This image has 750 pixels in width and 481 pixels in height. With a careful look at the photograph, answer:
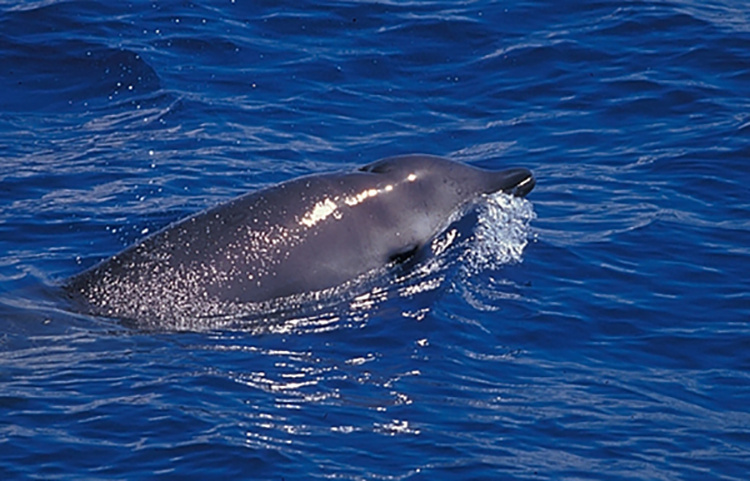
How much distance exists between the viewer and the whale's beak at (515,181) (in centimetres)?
1473

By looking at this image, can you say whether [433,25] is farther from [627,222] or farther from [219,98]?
[627,222]

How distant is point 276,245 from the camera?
12781 mm

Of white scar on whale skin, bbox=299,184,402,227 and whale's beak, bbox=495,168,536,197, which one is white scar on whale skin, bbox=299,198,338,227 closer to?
white scar on whale skin, bbox=299,184,402,227

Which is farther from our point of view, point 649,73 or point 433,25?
point 433,25

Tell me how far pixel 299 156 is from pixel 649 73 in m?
5.33

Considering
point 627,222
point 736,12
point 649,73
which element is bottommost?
point 627,222

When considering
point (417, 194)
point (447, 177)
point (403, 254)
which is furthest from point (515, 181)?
point (403, 254)

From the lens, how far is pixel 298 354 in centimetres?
1171

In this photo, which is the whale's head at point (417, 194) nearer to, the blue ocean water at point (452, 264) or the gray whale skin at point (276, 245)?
the gray whale skin at point (276, 245)

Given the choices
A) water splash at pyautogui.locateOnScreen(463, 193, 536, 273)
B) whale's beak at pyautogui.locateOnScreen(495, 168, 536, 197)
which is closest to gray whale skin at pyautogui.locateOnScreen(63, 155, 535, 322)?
water splash at pyautogui.locateOnScreen(463, 193, 536, 273)

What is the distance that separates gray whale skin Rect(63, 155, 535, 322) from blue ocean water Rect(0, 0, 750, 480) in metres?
0.41

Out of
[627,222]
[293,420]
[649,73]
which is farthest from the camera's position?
[649,73]

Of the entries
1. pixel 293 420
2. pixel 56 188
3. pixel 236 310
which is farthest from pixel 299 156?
pixel 293 420

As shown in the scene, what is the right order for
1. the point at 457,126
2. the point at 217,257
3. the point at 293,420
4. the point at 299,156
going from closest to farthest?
the point at 293,420 < the point at 217,257 < the point at 299,156 < the point at 457,126
